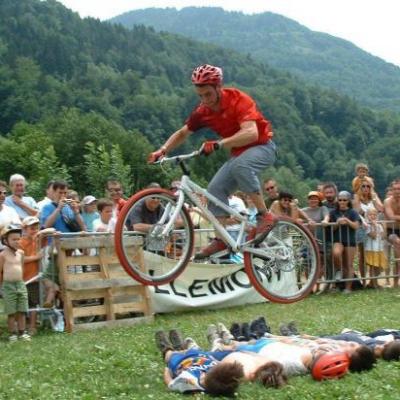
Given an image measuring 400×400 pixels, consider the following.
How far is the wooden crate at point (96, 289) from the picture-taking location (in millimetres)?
12023

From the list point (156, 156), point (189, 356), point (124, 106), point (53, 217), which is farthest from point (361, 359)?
point (124, 106)

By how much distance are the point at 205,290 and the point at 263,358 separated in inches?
233

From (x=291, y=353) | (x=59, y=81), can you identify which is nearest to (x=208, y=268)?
(x=291, y=353)

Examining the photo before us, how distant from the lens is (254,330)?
9.58 metres

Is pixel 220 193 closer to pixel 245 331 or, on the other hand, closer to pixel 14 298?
pixel 245 331

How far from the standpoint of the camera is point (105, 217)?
13211 mm

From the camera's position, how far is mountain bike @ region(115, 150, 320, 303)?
7.93 meters

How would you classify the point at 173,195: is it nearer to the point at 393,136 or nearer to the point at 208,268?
the point at 208,268

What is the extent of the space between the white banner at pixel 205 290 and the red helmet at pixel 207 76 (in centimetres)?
589

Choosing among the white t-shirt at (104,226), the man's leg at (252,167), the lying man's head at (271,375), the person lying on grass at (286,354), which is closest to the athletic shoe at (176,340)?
the person lying on grass at (286,354)

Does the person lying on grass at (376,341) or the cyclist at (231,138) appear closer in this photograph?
the cyclist at (231,138)

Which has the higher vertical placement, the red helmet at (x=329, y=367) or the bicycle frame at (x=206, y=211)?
the bicycle frame at (x=206, y=211)

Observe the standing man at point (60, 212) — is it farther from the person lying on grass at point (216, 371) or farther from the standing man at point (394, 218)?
the standing man at point (394, 218)

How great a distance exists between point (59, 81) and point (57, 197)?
12011cm
